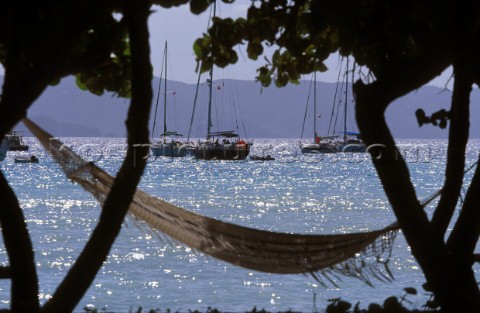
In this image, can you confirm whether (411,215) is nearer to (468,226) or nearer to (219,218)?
(468,226)

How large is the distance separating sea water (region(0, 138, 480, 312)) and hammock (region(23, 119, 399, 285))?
0.07 m

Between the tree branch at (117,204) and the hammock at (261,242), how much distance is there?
0.73 metres

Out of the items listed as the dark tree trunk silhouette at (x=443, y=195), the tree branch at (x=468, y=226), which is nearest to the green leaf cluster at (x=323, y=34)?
the dark tree trunk silhouette at (x=443, y=195)

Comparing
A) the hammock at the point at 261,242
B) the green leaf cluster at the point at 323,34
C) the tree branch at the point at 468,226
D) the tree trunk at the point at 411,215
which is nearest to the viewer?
the green leaf cluster at the point at 323,34

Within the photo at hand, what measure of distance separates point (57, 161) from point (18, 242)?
0.86 meters

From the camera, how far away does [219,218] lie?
19.9 meters

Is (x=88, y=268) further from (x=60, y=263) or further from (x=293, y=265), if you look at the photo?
(x=60, y=263)

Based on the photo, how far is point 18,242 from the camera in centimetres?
226

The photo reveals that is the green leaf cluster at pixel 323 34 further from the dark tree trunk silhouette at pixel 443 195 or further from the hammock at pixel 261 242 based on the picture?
the hammock at pixel 261 242

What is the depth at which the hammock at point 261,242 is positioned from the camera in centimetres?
290

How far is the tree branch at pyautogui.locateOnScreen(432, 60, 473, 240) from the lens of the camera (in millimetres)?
2385

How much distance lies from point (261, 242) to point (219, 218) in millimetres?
16949

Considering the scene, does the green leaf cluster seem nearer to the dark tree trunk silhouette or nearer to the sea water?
the dark tree trunk silhouette

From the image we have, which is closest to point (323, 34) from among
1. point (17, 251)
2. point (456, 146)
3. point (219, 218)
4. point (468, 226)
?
point (456, 146)
